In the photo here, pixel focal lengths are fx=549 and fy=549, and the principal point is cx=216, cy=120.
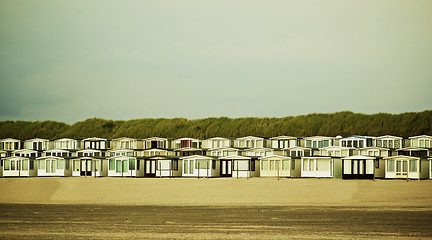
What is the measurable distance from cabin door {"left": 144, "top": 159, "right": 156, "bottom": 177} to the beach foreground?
23907 mm

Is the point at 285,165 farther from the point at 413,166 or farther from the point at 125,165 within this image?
the point at 125,165

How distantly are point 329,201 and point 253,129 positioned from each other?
252 ft

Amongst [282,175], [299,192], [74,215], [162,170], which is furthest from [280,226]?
[162,170]

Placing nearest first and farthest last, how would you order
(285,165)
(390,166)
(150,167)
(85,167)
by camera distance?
(390,166) < (285,165) < (150,167) < (85,167)

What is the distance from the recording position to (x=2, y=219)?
2411 cm

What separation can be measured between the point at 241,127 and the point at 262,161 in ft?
162

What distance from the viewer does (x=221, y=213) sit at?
25812 mm

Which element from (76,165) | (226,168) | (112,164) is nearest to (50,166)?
(76,165)

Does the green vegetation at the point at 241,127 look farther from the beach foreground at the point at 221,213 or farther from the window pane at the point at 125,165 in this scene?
the beach foreground at the point at 221,213

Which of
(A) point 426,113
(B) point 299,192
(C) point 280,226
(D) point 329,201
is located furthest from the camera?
(A) point 426,113

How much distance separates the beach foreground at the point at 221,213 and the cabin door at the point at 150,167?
23.9m

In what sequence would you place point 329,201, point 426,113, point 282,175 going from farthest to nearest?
point 426,113 < point 282,175 < point 329,201

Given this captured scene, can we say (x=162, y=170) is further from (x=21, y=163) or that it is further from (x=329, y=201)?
(x=329, y=201)

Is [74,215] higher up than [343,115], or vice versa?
[343,115]
